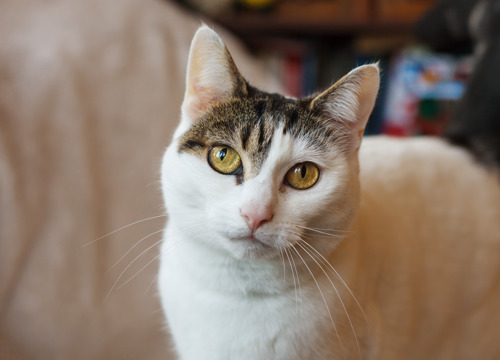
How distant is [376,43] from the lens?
3121 mm

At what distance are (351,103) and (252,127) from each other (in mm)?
213

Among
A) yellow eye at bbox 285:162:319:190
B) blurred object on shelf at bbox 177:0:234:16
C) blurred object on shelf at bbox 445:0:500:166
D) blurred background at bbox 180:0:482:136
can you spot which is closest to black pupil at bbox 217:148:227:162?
yellow eye at bbox 285:162:319:190

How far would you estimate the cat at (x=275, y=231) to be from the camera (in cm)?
88

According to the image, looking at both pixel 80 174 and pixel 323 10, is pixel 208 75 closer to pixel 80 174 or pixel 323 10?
pixel 80 174

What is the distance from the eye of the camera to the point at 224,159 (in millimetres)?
924

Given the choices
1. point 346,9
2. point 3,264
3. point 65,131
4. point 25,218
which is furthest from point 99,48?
point 346,9

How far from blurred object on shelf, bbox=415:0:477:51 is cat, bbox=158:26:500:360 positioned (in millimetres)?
996

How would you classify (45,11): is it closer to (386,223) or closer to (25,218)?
(25,218)

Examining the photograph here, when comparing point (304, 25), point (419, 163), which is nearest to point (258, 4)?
point (304, 25)

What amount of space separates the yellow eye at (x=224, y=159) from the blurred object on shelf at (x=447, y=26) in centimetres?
133

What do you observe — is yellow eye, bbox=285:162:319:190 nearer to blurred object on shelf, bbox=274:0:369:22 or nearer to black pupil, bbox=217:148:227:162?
black pupil, bbox=217:148:227:162

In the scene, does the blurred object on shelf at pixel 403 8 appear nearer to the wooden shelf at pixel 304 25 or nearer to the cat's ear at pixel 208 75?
the wooden shelf at pixel 304 25

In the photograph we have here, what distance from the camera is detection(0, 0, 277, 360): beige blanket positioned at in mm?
1380

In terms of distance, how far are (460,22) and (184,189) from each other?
4.73ft
